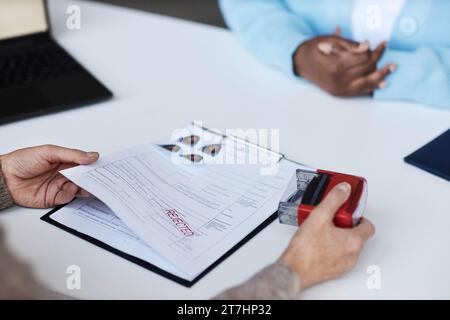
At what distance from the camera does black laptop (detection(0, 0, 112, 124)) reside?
1.03 metres

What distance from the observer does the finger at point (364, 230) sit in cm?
66

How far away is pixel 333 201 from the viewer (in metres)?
0.65

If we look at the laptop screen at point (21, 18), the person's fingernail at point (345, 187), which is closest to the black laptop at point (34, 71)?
the laptop screen at point (21, 18)

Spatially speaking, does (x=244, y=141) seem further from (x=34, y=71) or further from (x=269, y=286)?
(x=34, y=71)

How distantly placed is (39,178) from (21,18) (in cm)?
60

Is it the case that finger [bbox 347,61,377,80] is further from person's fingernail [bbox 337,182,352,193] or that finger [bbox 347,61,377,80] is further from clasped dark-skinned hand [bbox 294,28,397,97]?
person's fingernail [bbox 337,182,352,193]

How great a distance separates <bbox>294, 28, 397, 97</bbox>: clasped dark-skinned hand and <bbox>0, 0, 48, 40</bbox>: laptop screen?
63 centimetres

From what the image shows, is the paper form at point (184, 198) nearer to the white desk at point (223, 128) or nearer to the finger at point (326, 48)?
the white desk at point (223, 128)

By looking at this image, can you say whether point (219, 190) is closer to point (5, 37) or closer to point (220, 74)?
point (220, 74)

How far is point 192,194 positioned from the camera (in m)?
0.77

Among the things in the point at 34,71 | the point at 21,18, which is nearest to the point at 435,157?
the point at 34,71
